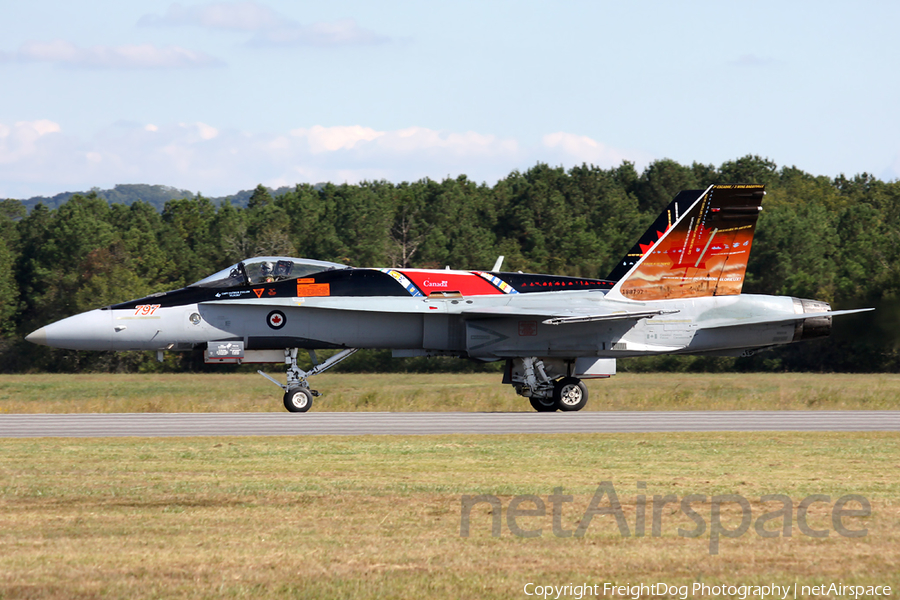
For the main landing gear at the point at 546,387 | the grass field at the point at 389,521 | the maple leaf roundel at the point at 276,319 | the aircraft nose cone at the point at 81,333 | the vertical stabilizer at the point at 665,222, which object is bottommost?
the grass field at the point at 389,521

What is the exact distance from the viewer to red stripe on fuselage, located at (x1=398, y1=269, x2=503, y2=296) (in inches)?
739

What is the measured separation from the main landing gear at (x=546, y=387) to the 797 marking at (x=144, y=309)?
6.82m

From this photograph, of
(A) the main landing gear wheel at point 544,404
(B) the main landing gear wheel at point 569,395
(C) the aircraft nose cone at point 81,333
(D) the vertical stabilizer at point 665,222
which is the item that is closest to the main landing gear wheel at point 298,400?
(C) the aircraft nose cone at point 81,333

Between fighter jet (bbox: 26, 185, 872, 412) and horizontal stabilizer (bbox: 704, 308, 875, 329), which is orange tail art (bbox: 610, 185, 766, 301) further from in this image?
horizontal stabilizer (bbox: 704, 308, 875, 329)

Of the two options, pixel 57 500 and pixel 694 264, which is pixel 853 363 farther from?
pixel 57 500

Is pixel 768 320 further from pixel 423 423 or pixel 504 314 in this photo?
pixel 423 423

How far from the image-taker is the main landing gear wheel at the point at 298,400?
18.3m

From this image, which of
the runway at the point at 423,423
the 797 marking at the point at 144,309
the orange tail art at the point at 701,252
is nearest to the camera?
the runway at the point at 423,423

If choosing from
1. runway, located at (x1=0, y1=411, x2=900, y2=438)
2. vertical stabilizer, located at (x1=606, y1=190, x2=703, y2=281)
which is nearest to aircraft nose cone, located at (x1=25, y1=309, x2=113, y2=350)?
runway, located at (x1=0, y1=411, x2=900, y2=438)

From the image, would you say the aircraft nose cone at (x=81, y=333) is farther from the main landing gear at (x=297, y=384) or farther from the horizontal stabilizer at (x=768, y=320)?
the horizontal stabilizer at (x=768, y=320)

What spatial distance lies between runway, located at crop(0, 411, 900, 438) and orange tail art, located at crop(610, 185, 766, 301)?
272 centimetres

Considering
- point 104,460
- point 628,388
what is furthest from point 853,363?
point 104,460

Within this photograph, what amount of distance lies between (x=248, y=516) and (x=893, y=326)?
91.4ft

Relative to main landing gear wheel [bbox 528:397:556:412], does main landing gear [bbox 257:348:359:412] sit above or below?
above
